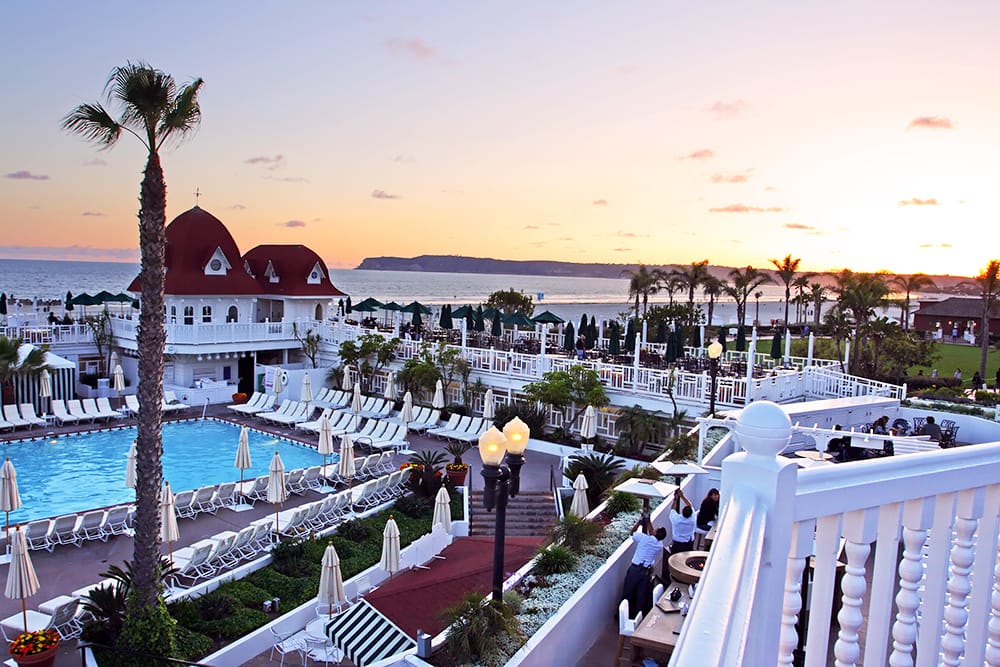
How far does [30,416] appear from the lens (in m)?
22.4

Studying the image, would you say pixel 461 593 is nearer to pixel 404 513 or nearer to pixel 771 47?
pixel 404 513

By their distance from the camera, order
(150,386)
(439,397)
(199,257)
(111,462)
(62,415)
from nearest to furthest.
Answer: (150,386) < (111,462) < (439,397) < (62,415) < (199,257)

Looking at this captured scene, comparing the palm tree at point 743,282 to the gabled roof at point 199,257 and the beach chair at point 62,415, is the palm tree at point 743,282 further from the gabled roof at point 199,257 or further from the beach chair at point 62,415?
the beach chair at point 62,415

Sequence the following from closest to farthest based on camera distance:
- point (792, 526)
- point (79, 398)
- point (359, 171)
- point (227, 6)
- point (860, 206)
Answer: point (792, 526) < point (227, 6) < point (79, 398) < point (860, 206) < point (359, 171)

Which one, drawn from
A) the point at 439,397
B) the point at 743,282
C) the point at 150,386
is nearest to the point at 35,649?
the point at 150,386

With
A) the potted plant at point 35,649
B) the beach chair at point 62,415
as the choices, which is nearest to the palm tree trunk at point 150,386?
the potted plant at point 35,649

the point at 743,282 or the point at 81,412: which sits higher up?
the point at 743,282

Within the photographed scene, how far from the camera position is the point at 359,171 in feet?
138

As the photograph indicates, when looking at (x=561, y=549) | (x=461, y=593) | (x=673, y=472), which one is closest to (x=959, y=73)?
(x=673, y=472)

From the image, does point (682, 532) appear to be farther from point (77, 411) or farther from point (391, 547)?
point (77, 411)

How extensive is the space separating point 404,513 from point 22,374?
16.2 meters

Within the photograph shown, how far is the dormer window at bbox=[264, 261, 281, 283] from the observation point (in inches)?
1308

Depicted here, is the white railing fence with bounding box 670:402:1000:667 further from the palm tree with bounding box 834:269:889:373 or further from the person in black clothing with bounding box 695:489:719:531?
the palm tree with bounding box 834:269:889:373

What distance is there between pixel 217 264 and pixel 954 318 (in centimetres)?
5533
